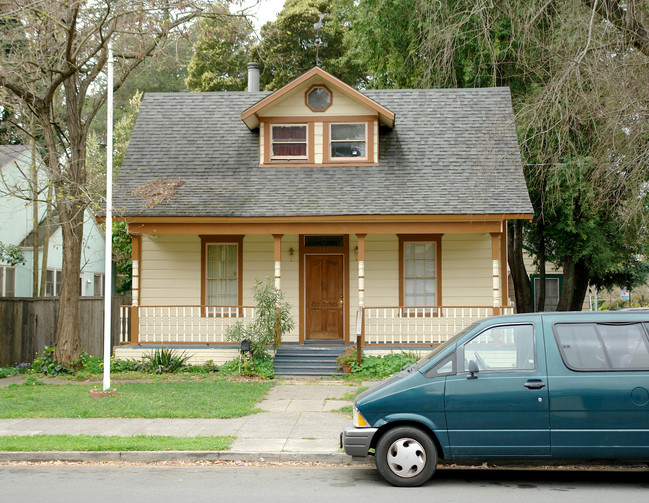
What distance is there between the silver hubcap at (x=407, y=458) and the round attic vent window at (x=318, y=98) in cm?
1200

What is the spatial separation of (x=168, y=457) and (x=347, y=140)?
1120 centimetres

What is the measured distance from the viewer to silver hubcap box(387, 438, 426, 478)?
7.36 meters

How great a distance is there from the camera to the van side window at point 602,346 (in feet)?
24.1

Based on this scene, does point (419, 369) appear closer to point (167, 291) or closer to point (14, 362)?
point (167, 291)

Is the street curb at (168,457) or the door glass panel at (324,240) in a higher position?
the door glass panel at (324,240)

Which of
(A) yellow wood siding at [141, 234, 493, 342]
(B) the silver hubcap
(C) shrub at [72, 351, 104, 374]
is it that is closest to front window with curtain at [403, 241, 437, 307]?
(A) yellow wood siding at [141, 234, 493, 342]

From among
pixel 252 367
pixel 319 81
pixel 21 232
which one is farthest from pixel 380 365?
pixel 21 232

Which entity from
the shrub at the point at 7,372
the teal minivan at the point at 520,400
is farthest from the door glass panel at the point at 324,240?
the teal minivan at the point at 520,400

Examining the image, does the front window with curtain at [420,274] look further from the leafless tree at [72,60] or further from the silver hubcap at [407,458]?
the silver hubcap at [407,458]

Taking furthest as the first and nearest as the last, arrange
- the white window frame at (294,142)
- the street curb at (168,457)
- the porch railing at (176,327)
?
the white window frame at (294,142) < the porch railing at (176,327) < the street curb at (168,457)

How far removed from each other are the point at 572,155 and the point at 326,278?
25.4 feet

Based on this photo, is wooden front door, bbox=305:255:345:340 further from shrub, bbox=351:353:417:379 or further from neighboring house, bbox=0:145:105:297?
neighboring house, bbox=0:145:105:297

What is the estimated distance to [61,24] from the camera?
533 inches

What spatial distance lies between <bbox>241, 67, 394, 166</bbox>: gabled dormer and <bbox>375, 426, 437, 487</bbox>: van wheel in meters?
11.2
